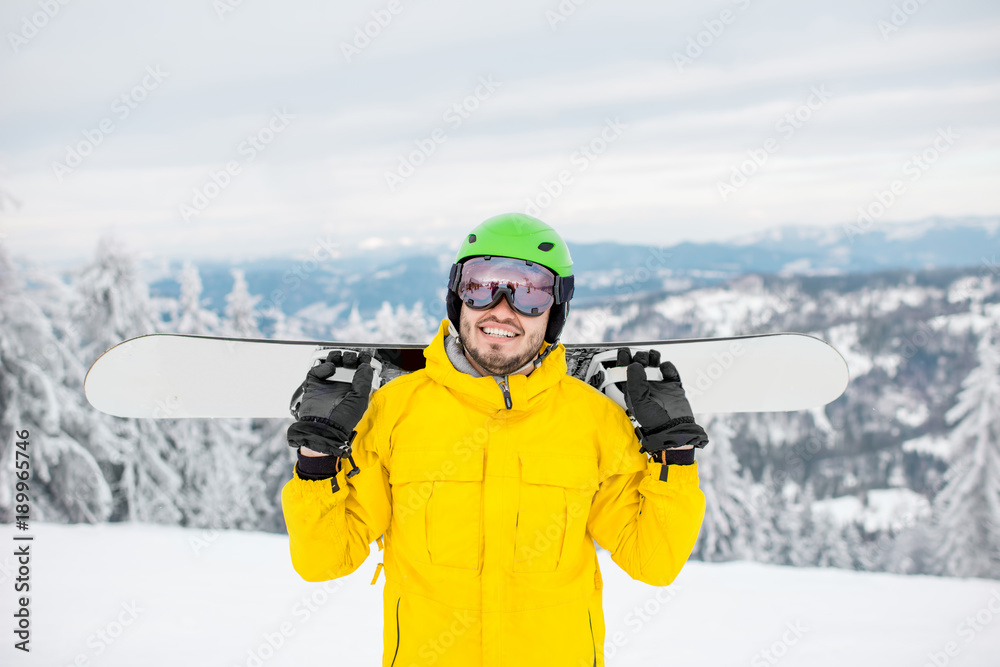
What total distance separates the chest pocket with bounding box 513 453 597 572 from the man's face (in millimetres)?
384

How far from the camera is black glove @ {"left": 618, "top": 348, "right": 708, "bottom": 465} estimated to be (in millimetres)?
2295

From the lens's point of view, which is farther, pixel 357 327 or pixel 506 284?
pixel 357 327

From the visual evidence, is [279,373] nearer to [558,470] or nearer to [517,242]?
[517,242]

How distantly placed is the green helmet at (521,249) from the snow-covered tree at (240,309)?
51.5 ft

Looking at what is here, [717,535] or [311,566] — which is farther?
[717,535]

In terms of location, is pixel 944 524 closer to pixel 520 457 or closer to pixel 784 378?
pixel 784 378

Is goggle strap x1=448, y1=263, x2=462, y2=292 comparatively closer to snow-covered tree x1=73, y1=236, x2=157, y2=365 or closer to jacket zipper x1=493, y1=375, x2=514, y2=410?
jacket zipper x1=493, y1=375, x2=514, y2=410

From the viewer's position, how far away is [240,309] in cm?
1719

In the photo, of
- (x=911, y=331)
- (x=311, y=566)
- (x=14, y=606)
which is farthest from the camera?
(x=911, y=331)

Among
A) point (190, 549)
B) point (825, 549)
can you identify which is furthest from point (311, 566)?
point (825, 549)

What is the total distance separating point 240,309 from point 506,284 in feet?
54.0

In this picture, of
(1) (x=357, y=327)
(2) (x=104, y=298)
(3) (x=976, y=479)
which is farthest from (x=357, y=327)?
(3) (x=976, y=479)

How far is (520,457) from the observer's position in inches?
89.8

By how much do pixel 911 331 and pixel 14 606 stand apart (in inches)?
4661
